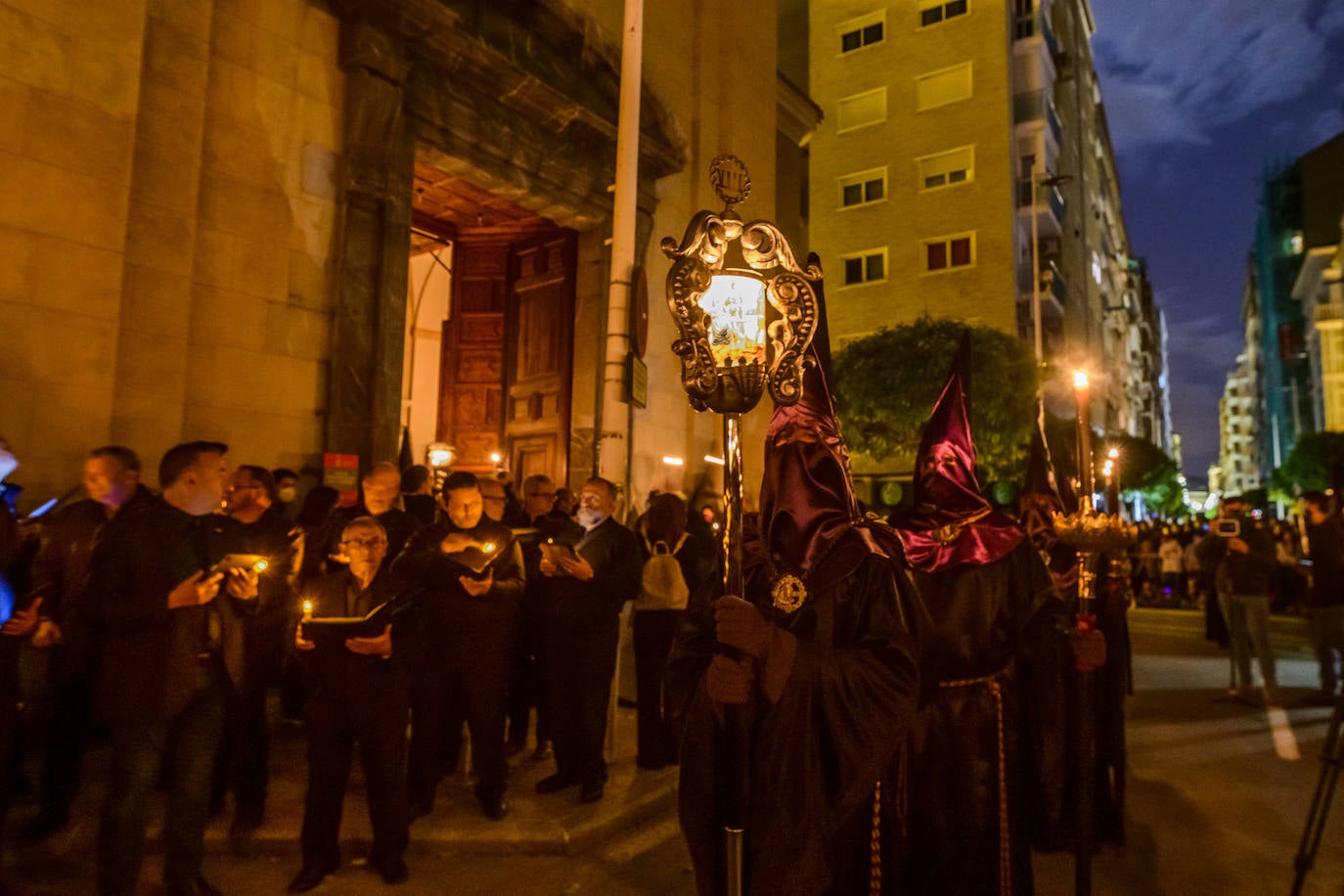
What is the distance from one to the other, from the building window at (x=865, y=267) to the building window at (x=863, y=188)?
2212 mm

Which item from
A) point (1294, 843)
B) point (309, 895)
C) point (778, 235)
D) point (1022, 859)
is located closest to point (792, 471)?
point (778, 235)

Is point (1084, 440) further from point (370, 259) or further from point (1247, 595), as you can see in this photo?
point (370, 259)

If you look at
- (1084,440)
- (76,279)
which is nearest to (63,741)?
(76,279)

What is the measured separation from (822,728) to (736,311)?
1.34 m

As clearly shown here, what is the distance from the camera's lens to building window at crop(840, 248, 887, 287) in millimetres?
35156

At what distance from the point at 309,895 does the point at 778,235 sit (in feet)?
13.0

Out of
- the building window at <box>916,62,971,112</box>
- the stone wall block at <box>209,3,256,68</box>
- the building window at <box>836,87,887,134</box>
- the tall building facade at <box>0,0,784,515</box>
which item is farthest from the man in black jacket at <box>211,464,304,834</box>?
the building window at <box>836,87,887,134</box>

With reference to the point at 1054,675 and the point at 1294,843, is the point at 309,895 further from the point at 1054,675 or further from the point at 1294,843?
the point at 1294,843

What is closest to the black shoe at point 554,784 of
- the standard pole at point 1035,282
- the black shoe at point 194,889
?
the black shoe at point 194,889

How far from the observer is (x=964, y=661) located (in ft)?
11.7

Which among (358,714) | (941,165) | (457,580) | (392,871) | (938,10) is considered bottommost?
(392,871)

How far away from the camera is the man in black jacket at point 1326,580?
859 cm

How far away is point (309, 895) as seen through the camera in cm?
437

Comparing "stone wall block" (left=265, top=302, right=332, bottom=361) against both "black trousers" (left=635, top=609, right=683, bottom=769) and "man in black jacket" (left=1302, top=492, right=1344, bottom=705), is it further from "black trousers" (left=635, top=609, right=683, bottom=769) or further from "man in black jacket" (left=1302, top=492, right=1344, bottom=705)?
"man in black jacket" (left=1302, top=492, right=1344, bottom=705)
